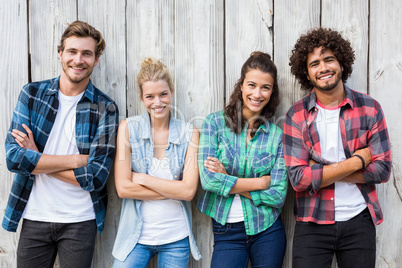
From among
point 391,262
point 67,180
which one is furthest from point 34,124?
point 391,262

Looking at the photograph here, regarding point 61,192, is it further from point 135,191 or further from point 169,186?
point 169,186

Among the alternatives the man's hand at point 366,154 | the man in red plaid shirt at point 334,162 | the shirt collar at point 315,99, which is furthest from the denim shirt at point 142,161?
the man's hand at point 366,154

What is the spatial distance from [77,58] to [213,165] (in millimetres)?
991

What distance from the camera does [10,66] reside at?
7.75 feet

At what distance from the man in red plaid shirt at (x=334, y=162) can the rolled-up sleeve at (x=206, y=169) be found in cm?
36

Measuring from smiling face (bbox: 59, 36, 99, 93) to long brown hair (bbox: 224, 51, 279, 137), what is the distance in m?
0.87

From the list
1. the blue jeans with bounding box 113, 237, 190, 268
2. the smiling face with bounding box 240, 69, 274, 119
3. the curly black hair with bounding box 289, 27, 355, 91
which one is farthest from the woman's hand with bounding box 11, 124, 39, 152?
the curly black hair with bounding box 289, 27, 355, 91

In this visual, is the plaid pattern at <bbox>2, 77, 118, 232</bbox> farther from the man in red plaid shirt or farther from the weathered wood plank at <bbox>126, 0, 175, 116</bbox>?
the man in red plaid shirt

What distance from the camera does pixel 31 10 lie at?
2354 mm

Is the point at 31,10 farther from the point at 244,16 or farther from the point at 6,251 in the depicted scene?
the point at 6,251

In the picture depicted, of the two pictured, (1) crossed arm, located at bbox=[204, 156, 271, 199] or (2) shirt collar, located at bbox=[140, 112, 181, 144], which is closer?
(1) crossed arm, located at bbox=[204, 156, 271, 199]

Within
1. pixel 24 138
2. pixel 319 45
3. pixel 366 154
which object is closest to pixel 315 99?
pixel 319 45

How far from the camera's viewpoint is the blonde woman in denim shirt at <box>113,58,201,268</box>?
6.66ft

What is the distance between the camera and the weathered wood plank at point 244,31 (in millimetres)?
2342
